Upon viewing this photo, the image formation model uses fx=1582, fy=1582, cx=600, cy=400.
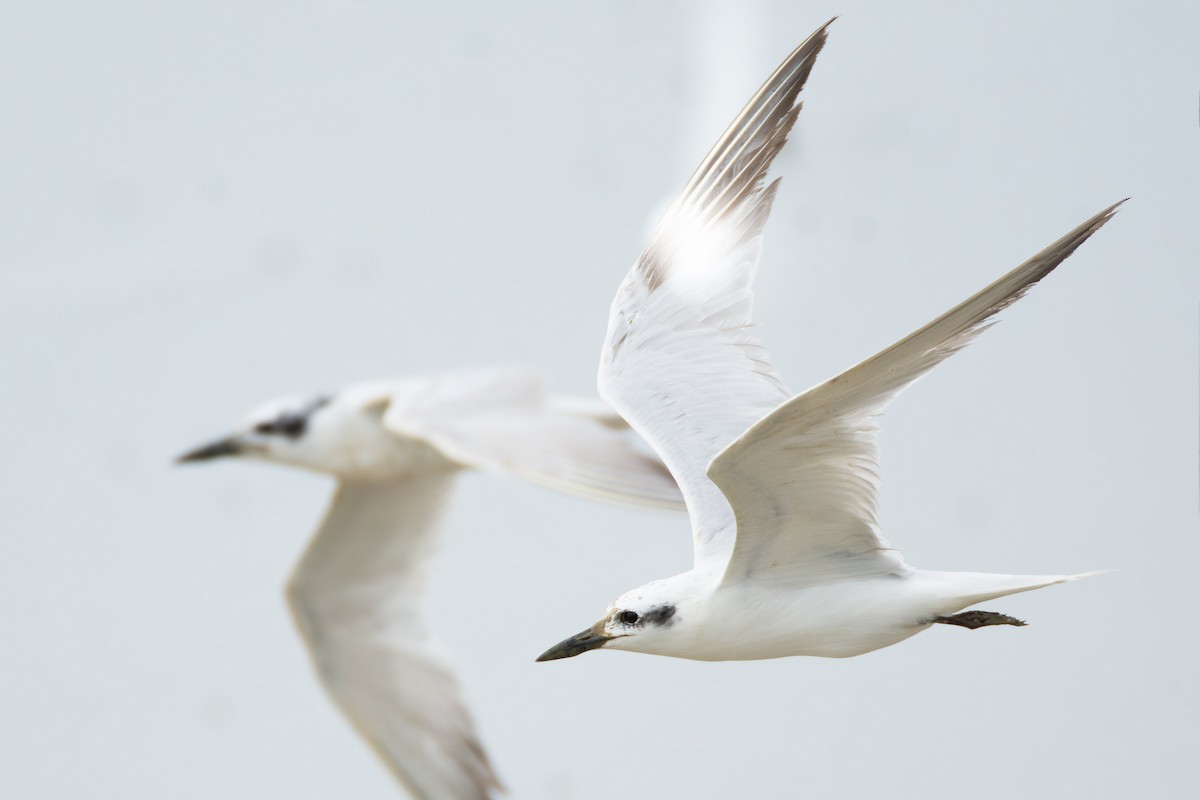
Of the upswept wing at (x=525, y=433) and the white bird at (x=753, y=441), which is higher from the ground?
the white bird at (x=753, y=441)

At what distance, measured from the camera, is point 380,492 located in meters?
4.86

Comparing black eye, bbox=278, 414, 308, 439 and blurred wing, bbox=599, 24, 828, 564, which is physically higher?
blurred wing, bbox=599, 24, 828, 564

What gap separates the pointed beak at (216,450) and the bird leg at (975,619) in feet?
10.5

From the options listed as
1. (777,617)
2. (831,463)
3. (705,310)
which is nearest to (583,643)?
(777,617)

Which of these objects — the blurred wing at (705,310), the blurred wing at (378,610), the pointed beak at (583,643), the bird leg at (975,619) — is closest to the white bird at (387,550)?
the blurred wing at (378,610)

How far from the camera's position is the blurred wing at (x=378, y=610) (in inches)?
188

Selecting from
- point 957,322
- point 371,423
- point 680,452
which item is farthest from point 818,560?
point 371,423

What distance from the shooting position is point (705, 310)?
2.75m

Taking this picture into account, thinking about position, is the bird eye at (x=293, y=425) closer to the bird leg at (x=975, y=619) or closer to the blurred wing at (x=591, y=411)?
the blurred wing at (x=591, y=411)

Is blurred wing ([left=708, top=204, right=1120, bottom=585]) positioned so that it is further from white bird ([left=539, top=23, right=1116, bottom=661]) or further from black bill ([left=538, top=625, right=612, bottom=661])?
black bill ([left=538, top=625, right=612, bottom=661])

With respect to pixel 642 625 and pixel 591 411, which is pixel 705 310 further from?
pixel 591 411

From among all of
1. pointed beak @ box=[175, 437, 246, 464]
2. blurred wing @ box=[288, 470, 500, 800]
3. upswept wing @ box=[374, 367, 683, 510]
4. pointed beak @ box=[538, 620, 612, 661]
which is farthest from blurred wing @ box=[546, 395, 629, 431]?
pointed beak @ box=[538, 620, 612, 661]

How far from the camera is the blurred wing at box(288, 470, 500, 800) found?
477 cm

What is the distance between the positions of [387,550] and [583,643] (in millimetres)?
2698
